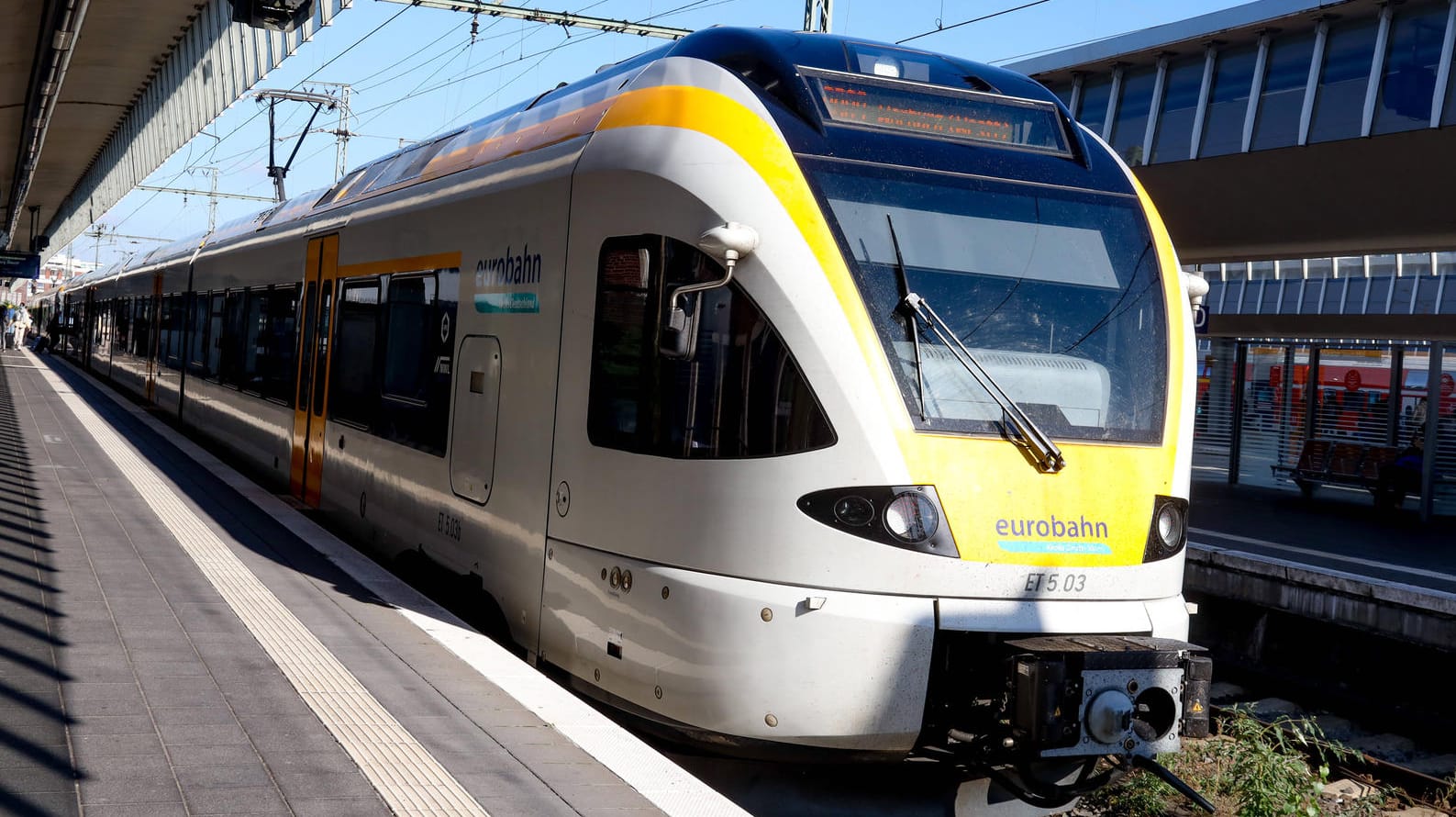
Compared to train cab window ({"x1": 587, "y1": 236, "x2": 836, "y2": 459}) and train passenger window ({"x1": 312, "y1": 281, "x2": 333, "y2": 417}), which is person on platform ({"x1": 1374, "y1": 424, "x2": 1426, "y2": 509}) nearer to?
train passenger window ({"x1": 312, "y1": 281, "x2": 333, "y2": 417})

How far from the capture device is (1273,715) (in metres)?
9.59

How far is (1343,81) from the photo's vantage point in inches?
574

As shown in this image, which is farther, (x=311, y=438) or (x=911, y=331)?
(x=311, y=438)

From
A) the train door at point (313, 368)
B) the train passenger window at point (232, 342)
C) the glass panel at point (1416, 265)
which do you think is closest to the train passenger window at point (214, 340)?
the train passenger window at point (232, 342)

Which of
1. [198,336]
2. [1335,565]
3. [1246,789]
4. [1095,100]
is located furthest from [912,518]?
[1095,100]

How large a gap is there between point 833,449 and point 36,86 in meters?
13.6

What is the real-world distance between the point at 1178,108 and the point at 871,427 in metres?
13.2

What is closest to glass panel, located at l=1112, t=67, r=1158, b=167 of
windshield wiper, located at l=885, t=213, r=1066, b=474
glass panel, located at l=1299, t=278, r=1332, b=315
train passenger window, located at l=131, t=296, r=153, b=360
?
windshield wiper, located at l=885, t=213, r=1066, b=474

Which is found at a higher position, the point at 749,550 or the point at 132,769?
the point at 749,550

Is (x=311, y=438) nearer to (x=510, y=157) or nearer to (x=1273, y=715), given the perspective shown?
(x=510, y=157)

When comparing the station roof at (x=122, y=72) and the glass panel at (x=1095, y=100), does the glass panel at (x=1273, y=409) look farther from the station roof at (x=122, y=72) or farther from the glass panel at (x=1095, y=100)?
the station roof at (x=122, y=72)

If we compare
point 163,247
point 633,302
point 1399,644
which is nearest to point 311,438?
point 633,302

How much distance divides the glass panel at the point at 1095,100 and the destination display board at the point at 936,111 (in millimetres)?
12617

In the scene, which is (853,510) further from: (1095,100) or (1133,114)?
(1095,100)
